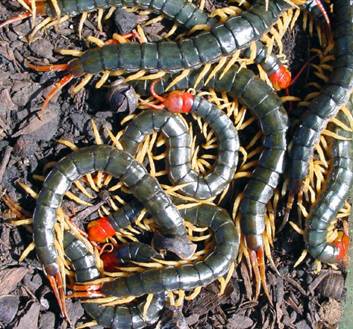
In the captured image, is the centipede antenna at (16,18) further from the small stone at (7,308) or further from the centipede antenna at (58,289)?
the small stone at (7,308)

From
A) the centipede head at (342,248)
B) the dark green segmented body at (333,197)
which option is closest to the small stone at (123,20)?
the dark green segmented body at (333,197)

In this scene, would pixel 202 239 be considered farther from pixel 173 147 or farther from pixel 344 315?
pixel 344 315

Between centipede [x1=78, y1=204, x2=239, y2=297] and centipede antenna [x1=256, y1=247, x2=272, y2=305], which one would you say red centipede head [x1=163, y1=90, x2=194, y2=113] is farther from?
centipede antenna [x1=256, y1=247, x2=272, y2=305]

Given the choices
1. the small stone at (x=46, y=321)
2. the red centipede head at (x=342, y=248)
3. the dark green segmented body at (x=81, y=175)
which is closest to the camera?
the dark green segmented body at (x=81, y=175)

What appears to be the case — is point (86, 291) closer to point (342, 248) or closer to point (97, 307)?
point (97, 307)

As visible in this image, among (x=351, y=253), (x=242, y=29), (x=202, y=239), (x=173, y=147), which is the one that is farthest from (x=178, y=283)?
(x=242, y=29)
